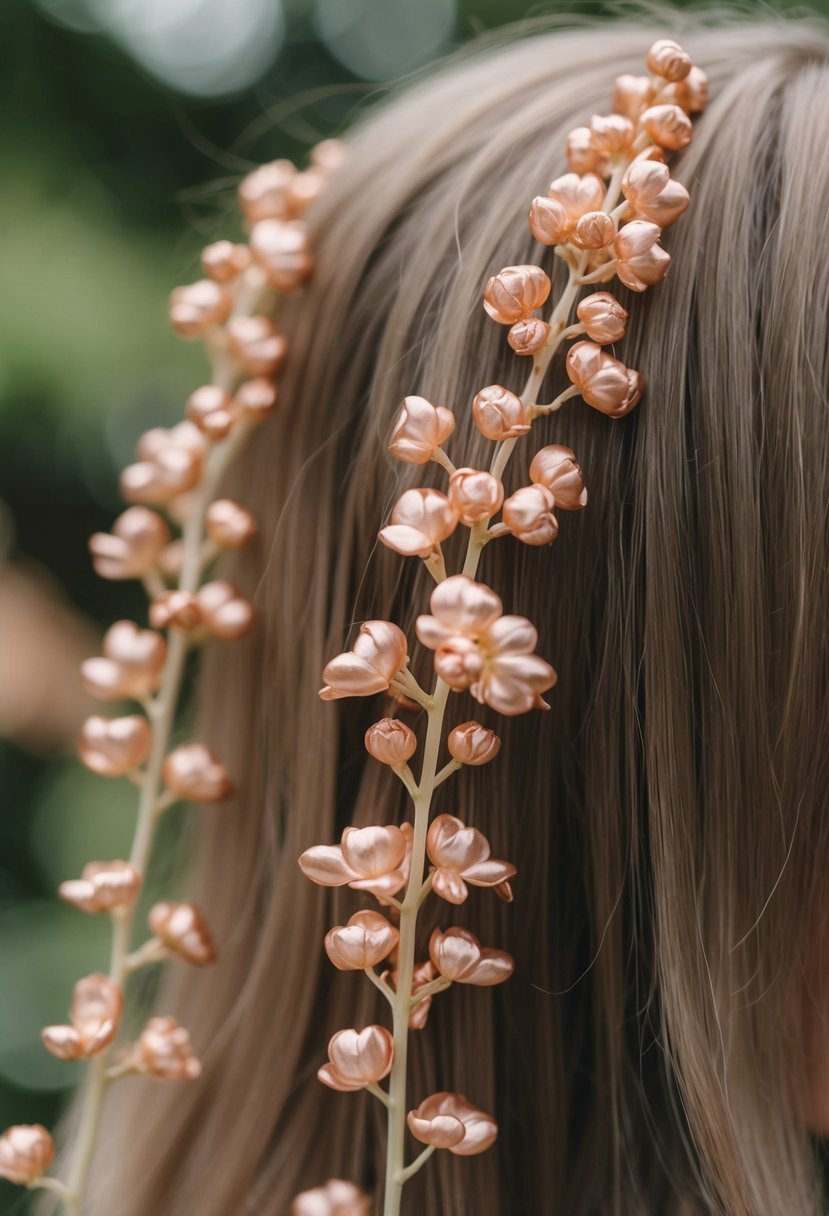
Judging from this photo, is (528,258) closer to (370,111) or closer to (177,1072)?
(370,111)

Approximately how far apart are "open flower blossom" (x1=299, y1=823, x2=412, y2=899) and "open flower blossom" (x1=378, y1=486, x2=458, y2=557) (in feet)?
0.38

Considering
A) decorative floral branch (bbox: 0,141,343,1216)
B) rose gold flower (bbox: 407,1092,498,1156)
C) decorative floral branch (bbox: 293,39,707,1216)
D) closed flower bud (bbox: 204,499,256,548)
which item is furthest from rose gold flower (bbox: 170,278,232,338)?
rose gold flower (bbox: 407,1092,498,1156)

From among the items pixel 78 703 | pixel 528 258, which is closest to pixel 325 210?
pixel 528 258

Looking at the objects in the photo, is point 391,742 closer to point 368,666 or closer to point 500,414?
point 368,666

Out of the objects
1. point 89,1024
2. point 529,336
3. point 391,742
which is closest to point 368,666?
point 391,742

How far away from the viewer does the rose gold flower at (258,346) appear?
61cm

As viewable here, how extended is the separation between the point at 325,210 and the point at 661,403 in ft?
0.86

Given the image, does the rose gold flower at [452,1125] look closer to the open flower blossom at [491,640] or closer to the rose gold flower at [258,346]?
the open flower blossom at [491,640]

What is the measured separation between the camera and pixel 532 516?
0.44 meters

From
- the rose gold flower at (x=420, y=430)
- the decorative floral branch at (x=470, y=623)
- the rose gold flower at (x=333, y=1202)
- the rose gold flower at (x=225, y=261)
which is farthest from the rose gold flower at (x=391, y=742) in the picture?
the rose gold flower at (x=225, y=261)

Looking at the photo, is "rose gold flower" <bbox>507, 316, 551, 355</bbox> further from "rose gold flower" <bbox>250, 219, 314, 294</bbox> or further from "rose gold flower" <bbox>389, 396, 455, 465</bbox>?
"rose gold flower" <bbox>250, 219, 314, 294</bbox>

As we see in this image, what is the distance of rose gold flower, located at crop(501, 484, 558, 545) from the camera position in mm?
442

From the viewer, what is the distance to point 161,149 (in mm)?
1149

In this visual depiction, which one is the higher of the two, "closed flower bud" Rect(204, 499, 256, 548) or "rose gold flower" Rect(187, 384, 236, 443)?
"rose gold flower" Rect(187, 384, 236, 443)
